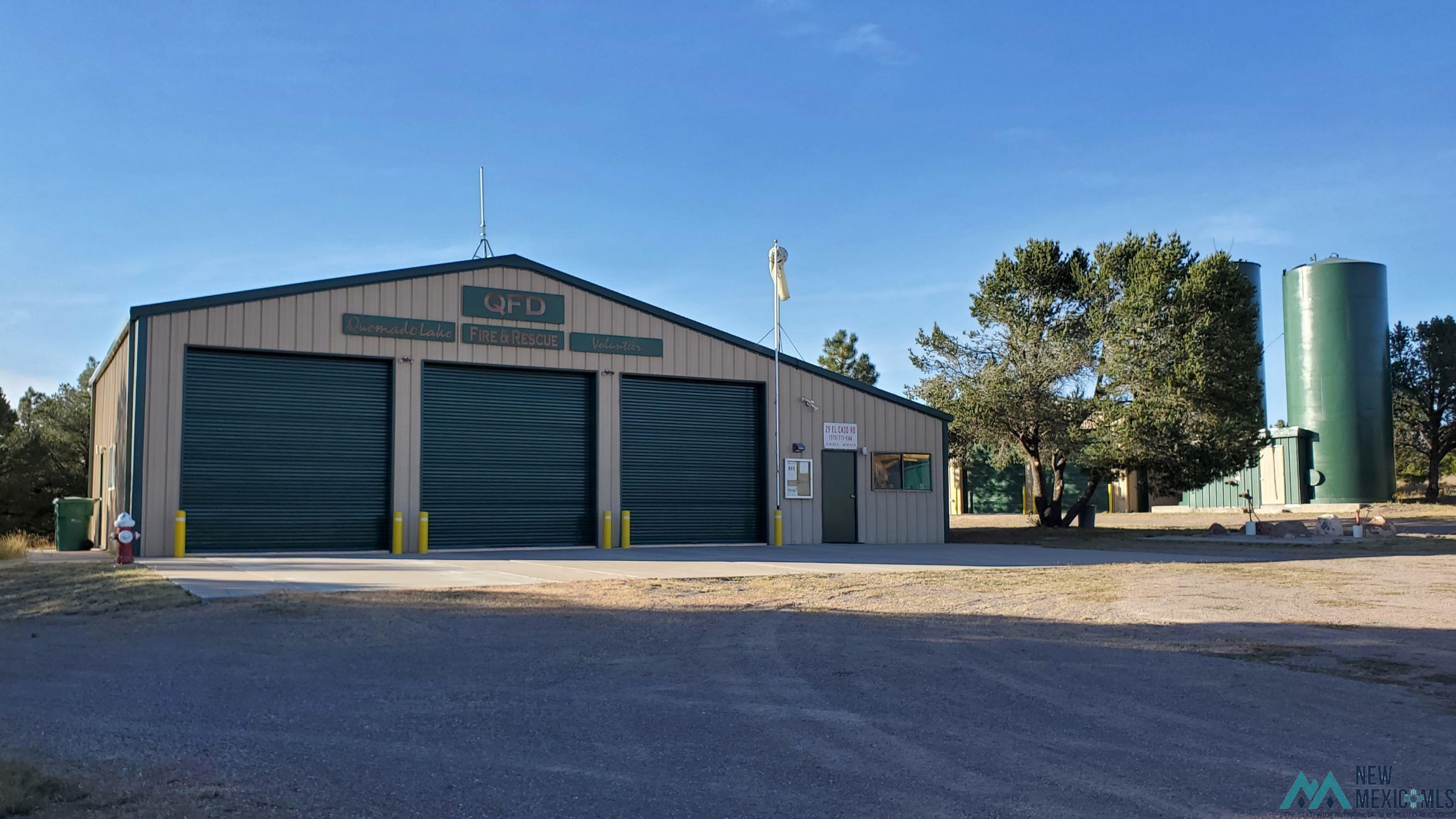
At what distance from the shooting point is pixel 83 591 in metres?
11.2

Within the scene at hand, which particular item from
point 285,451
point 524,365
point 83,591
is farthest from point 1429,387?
point 83,591

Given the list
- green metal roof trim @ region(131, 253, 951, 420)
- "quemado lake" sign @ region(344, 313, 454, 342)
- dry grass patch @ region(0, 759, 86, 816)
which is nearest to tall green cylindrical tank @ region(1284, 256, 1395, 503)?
green metal roof trim @ region(131, 253, 951, 420)

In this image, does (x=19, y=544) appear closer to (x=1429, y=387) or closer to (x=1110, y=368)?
(x=1110, y=368)

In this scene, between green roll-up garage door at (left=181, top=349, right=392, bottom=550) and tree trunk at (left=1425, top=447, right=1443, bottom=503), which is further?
tree trunk at (left=1425, top=447, right=1443, bottom=503)

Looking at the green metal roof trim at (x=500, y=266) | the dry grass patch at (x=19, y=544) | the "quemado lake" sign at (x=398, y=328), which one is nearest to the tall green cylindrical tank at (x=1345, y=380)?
the green metal roof trim at (x=500, y=266)

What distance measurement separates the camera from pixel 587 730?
205 inches

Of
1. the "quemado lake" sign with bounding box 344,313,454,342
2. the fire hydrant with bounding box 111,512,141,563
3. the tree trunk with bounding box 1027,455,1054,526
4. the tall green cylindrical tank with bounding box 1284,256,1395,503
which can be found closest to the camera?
the fire hydrant with bounding box 111,512,141,563

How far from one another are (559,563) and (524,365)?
5.59 meters

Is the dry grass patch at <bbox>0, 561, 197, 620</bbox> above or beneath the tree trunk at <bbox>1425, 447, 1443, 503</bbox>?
beneath

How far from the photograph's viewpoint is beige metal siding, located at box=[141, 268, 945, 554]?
677 inches

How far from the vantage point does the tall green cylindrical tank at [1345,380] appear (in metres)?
38.0

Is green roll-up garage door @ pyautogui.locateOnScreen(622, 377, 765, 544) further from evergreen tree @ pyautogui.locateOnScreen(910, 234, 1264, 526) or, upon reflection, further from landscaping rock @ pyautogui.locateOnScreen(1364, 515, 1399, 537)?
landscaping rock @ pyautogui.locateOnScreen(1364, 515, 1399, 537)

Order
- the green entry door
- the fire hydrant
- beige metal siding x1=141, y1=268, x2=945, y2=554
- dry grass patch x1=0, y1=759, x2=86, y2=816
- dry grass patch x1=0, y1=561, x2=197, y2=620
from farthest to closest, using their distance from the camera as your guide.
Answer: the green entry door, beige metal siding x1=141, y1=268, x2=945, y2=554, the fire hydrant, dry grass patch x1=0, y1=561, x2=197, y2=620, dry grass patch x1=0, y1=759, x2=86, y2=816

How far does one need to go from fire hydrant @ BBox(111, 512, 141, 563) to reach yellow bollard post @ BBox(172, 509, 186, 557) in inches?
82.1
